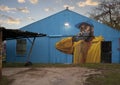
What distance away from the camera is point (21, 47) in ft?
88.9

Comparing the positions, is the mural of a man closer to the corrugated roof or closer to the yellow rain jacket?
the yellow rain jacket

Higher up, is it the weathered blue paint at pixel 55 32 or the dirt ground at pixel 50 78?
the weathered blue paint at pixel 55 32

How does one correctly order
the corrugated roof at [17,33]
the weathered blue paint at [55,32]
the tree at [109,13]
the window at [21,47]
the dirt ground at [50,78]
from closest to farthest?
the dirt ground at [50,78], the corrugated roof at [17,33], the weathered blue paint at [55,32], the window at [21,47], the tree at [109,13]

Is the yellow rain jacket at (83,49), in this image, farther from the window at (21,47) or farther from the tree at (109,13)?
the tree at (109,13)

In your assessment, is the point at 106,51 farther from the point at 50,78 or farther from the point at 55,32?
the point at 50,78

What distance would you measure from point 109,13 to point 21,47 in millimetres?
20264

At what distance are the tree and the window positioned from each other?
60.1 feet

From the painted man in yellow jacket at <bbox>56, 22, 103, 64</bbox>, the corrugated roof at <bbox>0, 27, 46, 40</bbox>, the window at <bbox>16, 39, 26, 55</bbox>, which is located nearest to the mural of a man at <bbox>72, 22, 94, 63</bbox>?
the painted man in yellow jacket at <bbox>56, 22, 103, 64</bbox>

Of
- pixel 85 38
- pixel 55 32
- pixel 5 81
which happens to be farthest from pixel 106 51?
pixel 5 81

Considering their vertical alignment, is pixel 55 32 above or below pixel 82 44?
above

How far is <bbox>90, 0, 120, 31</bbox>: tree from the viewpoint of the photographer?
41.6 metres

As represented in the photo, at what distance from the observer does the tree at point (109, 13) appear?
1639 inches

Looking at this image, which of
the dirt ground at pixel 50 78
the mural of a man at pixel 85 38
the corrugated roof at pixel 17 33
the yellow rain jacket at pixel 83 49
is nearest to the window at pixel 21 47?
the yellow rain jacket at pixel 83 49

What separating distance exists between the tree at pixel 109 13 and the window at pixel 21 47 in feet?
60.1
